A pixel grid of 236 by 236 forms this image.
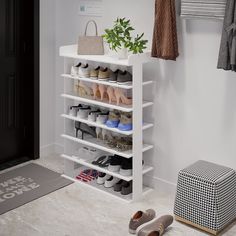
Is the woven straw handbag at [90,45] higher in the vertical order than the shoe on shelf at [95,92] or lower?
higher

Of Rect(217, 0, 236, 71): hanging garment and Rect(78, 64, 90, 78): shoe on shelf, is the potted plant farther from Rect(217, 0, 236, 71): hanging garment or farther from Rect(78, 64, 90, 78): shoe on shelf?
Rect(217, 0, 236, 71): hanging garment

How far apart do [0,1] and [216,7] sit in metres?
1.88

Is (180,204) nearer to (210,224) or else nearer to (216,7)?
(210,224)

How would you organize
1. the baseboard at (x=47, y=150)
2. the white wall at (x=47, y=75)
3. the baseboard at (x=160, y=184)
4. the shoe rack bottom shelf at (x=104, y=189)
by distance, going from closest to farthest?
1. the shoe rack bottom shelf at (x=104, y=189)
2. the baseboard at (x=160, y=184)
3. the white wall at (x=47, y=75)
4. the baseboard at (x=47, y=150)

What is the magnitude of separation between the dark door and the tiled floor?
832 millimetres

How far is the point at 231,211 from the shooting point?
10.3 ft

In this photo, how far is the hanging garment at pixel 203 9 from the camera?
9.85 feet

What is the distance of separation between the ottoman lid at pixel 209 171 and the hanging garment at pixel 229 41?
2.34ft

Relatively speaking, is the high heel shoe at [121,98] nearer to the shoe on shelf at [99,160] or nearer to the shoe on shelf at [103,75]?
the shoe on shelf at [103,75]

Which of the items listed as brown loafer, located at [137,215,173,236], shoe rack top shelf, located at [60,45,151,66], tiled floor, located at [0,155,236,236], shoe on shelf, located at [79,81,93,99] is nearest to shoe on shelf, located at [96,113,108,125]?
shoe on shelf, located at [79,81,93,99]

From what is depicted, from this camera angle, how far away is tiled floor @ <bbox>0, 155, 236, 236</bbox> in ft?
10.1

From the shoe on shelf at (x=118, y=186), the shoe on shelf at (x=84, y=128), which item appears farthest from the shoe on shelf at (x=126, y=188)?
the shoe on shelf at (x=84, y=128)

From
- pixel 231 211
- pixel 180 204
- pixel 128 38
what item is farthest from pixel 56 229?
pixel 128 38

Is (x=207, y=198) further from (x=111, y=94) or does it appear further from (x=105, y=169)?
(x=111, y=94)
